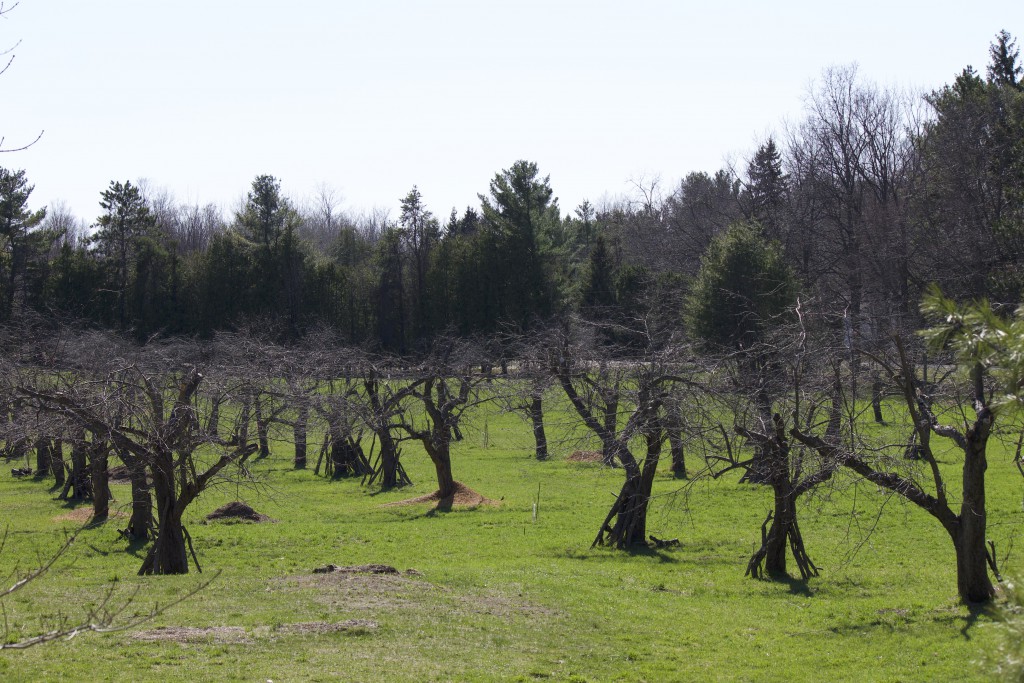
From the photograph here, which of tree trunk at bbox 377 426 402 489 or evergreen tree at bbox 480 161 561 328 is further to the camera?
evergreen tree at bbox 480 161 561 328

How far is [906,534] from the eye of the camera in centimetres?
1844

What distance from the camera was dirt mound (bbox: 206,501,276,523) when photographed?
22.1m

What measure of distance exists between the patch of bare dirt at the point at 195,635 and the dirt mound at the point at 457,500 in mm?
13404

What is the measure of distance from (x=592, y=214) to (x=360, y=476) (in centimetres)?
5511

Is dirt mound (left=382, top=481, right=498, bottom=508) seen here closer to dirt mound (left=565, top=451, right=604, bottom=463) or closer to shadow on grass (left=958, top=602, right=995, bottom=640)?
dirt mound (left=565, top=451, right=604, bottom=463)

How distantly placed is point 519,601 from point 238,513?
36.6 ft

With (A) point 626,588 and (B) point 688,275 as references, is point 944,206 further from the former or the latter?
(A) point 626,588

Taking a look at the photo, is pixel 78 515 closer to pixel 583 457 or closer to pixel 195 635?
pixel 195 635

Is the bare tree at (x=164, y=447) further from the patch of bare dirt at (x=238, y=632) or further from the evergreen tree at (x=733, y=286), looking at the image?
the evergreen tree at (x=733, y=286)

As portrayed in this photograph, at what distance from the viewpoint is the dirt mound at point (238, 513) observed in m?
22.1

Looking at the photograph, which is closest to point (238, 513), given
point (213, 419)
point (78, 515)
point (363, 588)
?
point (78, 515)

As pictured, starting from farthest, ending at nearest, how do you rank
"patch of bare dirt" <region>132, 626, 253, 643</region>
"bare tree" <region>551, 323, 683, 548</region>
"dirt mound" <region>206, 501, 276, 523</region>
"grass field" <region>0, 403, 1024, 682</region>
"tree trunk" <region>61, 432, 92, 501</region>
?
1. "tree trunk" <region>61, 432, 92, 501</region>
2. "dirt mound" <region>206, 501, 276, 523</region>
3. "bare tree" <region>551, 323, 683, 548</region>
4. "patch of bare dirt" <region>132, 626, 253, 643</region>
5. "grass field" <region>0, 403, 1024, 682</region>

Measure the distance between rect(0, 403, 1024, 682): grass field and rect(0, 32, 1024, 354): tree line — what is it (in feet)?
66.4

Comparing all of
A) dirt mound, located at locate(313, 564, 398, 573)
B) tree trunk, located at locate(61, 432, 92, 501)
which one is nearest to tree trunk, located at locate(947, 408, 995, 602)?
dirt mound, located at locate(313, 564, 398, 573)
